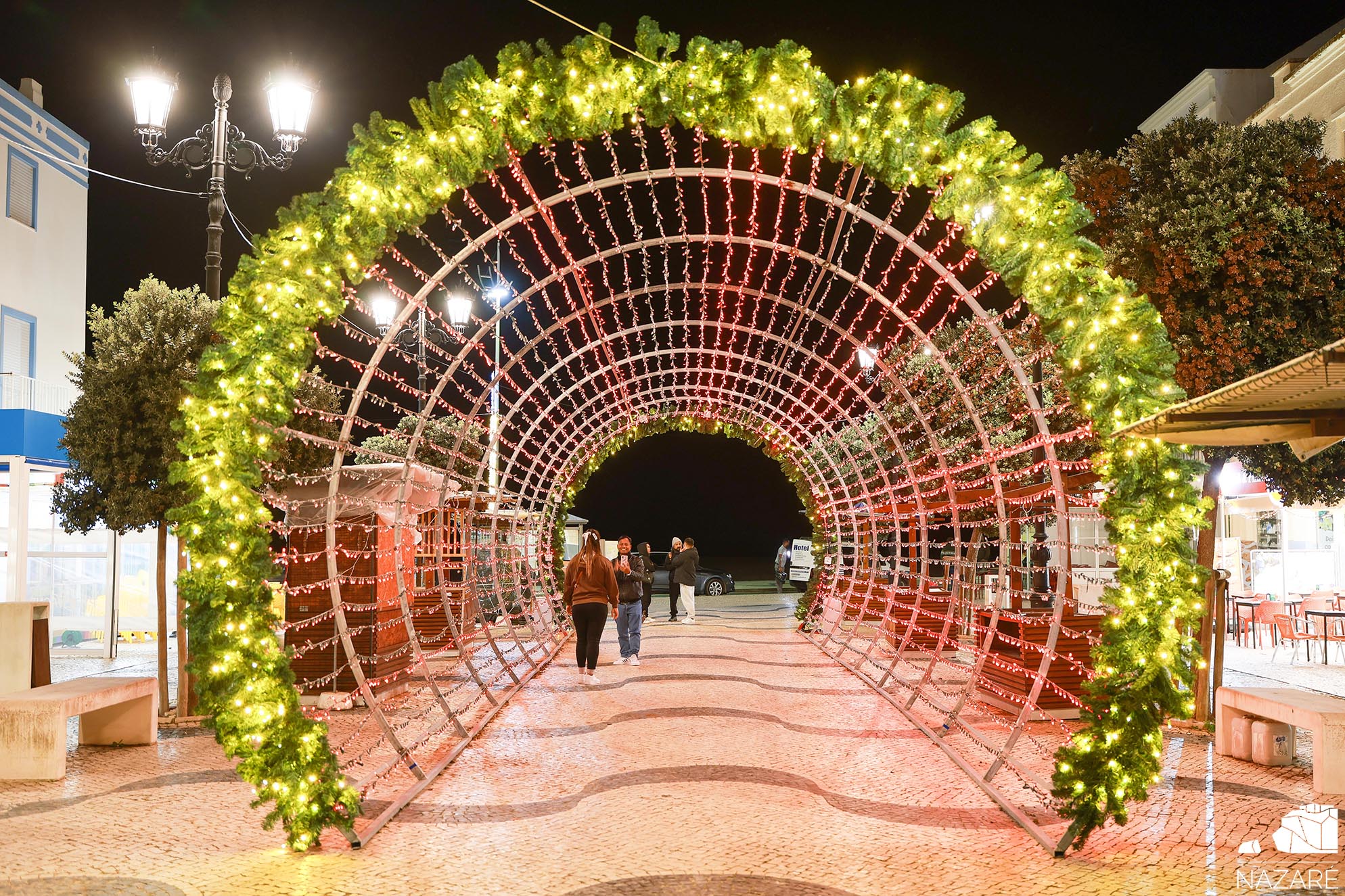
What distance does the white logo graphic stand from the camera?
5.47m

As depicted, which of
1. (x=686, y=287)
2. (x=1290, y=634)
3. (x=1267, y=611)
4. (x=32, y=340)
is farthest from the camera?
(x=32, y=340)

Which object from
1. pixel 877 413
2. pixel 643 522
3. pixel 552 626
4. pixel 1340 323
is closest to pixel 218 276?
pixel 877 413

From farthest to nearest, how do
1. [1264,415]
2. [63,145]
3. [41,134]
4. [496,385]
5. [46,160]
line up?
[63,145], [46,160], [41,134], [496,385], [1264,415]

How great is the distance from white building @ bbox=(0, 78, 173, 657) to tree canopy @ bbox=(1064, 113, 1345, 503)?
40.4 ft

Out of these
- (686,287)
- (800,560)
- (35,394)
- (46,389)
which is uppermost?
(46,389)

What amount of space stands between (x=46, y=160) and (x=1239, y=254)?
22.5m

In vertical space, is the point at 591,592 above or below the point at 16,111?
below

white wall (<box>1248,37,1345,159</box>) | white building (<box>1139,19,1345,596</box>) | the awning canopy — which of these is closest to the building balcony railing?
the awning canopy

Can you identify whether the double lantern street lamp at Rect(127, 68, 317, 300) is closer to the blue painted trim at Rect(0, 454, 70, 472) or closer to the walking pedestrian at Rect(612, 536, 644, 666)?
the walking pedestrian at Rect(612, 536, 644, 666)

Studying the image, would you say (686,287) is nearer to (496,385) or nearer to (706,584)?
(496,385)

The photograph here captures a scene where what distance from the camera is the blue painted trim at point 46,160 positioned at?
67.3ft

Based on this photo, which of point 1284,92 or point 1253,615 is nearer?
point 1253,615

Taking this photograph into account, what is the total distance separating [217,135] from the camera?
998 cm

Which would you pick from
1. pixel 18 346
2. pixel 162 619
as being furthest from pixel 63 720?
pixel 18 346
